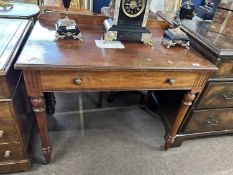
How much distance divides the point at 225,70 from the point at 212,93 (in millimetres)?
169

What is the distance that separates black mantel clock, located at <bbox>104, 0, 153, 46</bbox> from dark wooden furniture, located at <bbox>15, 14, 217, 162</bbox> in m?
0.06

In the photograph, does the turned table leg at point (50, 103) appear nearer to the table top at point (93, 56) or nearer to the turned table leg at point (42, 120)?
the turned table leg at point (42, 120)

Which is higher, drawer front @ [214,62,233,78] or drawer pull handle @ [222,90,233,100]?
drawer front @ [214,62,233,78]

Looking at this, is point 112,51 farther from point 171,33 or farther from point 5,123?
point 5,123

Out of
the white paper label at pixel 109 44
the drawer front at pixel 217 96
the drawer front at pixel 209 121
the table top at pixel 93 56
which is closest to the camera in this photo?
the table top at pixel 93 56

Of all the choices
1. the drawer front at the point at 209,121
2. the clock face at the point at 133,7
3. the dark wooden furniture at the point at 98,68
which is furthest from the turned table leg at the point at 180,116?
the clock face at the point at 133,7

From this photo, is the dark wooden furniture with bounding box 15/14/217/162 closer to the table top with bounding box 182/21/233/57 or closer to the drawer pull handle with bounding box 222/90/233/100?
the table top with bounding box 182/21/233/57

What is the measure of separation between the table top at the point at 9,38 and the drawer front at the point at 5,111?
183mm

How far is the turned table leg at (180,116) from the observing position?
4.05 feet

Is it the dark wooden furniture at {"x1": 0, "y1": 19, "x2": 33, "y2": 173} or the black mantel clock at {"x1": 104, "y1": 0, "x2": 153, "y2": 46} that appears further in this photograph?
the black mantel clock at {"x1": 104, "y1": 0, "x2": 153, "y2": 46}

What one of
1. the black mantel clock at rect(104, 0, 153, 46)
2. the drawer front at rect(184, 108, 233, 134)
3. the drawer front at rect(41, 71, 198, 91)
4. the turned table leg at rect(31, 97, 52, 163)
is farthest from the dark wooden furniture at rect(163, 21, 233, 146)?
the turned table leg at rect(31, 97, 52, 163)

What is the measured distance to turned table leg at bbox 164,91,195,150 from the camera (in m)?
1.23

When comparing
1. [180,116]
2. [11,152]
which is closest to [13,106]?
[11,152]

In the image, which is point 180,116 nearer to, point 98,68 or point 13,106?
point 98,68
